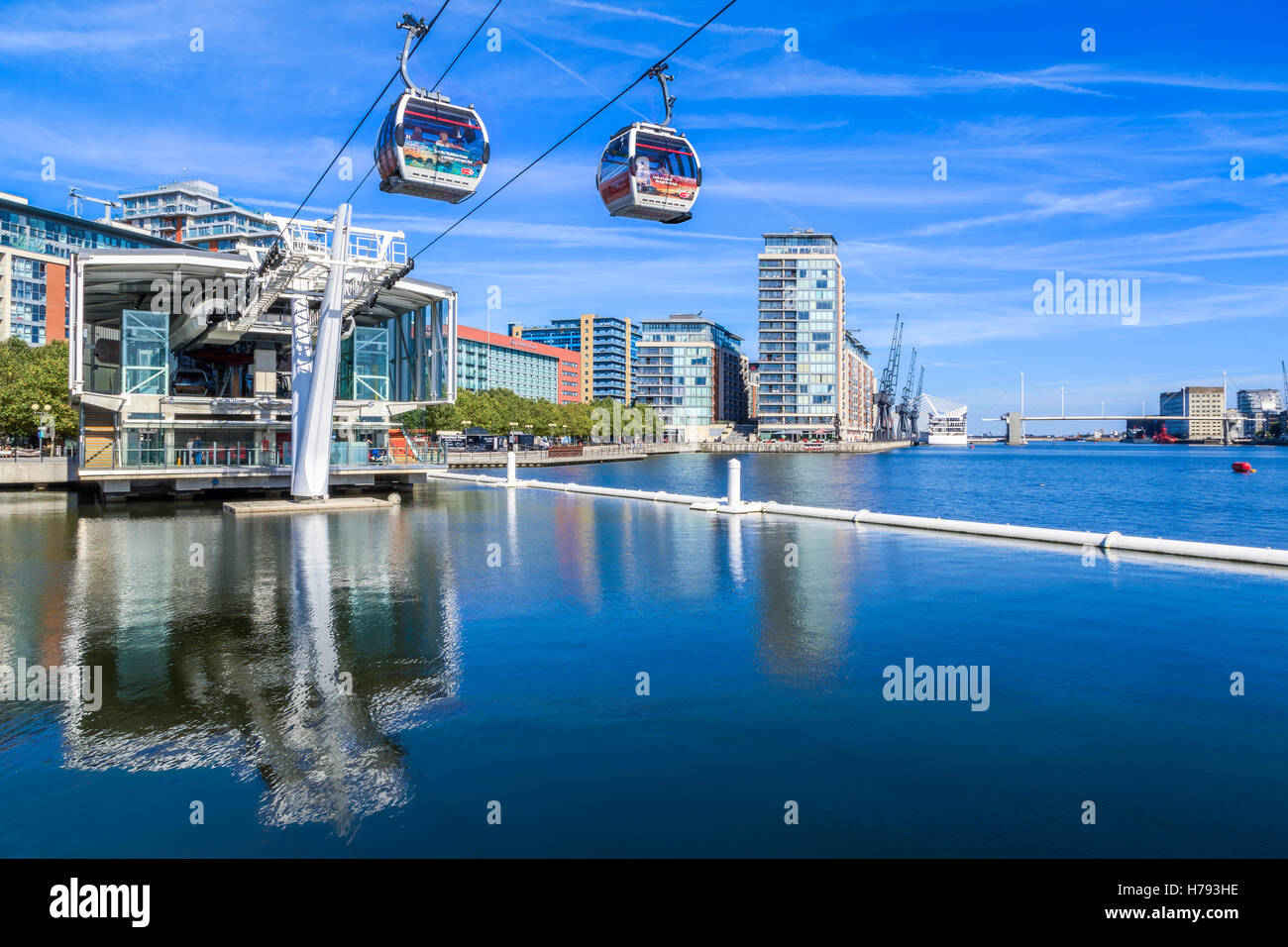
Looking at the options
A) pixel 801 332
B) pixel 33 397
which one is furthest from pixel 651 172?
pixel 801 332

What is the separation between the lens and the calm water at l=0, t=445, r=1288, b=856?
5.38 m

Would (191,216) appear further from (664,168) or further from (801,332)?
(664,168)

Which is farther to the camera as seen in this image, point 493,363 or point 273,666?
point 493,363

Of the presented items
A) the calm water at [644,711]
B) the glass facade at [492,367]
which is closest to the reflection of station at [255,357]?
the calm water at [644,711]

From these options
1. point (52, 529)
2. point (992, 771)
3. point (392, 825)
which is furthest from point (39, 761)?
point (52, 529)

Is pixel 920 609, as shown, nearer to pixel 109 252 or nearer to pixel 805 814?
pixel 805 814

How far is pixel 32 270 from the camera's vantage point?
313ft

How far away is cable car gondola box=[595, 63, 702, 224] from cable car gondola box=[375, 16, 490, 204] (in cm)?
332

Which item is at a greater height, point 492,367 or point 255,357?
point 492,367

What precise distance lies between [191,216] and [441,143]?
142 m

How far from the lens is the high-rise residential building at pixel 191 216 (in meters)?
134

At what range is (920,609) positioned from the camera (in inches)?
481

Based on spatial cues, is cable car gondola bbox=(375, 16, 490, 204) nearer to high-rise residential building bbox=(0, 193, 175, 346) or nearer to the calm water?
the calm water
